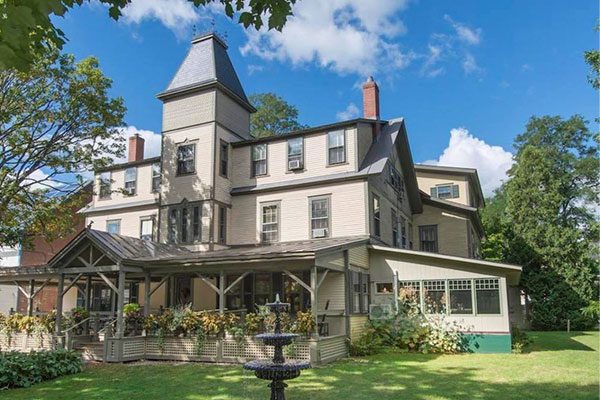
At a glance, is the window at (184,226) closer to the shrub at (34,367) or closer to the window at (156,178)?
the window at (156,178)

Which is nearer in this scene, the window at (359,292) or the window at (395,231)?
the window at (359,292)

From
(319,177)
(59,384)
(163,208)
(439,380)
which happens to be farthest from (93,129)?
(439,380)

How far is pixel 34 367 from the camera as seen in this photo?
38.0 feet

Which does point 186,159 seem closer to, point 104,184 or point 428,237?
point 104,184

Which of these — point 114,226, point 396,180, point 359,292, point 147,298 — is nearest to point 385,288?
point 359,292

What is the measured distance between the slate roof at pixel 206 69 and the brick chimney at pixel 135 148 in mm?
6643

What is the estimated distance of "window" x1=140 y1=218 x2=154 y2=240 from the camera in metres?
23.0

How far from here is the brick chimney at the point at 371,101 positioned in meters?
22.3

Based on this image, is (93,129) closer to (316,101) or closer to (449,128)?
(316,101)

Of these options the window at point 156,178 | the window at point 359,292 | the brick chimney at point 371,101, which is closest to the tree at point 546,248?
the brick chimney at point 371,101

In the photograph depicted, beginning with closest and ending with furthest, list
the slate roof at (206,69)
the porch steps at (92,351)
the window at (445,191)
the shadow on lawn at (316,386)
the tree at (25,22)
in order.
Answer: the tree at (25,22), the shadow on lawn at (316,386), the porch steps at (92,351), the slate roof at (206,69), the window at (445,191)

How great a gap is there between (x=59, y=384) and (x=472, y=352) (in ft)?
41.5

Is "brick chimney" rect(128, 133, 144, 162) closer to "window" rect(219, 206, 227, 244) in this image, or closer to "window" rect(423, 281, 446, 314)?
"window" rect(219, 206, 227, 244)

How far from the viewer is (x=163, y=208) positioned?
2109cm
